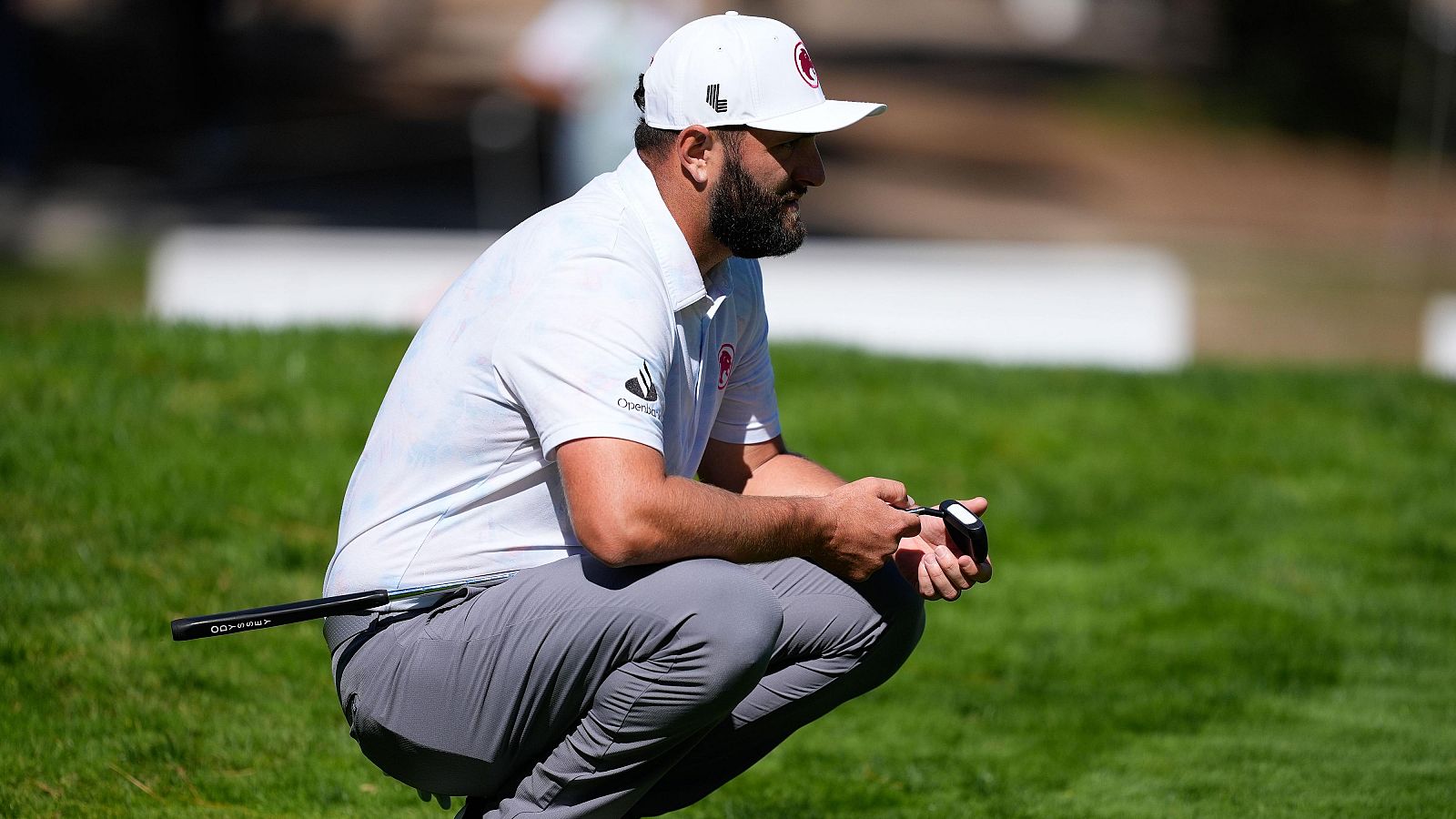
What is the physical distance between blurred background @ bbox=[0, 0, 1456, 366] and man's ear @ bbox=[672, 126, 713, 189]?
8700mm

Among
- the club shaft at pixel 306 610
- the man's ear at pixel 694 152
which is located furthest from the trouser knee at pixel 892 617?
the man's ear at pixel 694 152

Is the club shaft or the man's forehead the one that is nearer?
the club shaft

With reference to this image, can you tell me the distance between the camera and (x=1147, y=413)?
7.75 meters

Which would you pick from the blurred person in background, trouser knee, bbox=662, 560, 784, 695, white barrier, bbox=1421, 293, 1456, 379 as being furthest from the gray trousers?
the blurred person in background

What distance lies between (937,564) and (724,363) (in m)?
0.60

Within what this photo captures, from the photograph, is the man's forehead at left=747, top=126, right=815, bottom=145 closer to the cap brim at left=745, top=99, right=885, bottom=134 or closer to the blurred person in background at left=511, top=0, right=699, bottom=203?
the cap brim at left=745, top=99, right=885, bottom=134

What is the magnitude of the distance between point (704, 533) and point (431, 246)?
727 centimetres

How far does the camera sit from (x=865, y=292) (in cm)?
1027

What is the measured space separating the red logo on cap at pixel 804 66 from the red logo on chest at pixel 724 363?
0.57 meters

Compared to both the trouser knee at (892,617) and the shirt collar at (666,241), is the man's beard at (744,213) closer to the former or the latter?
the shirt collar at (666,241)

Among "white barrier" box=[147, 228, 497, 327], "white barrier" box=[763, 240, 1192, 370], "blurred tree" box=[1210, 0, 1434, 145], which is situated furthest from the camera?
"blurred tree" box=[1210, 0, 1434, 145]

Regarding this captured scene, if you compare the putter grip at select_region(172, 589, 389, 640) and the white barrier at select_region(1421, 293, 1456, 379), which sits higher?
the putter grip at select_region(172, 589, 389, 640)

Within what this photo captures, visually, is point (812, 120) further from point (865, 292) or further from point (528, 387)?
point (865, 292)

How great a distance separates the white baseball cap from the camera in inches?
124
